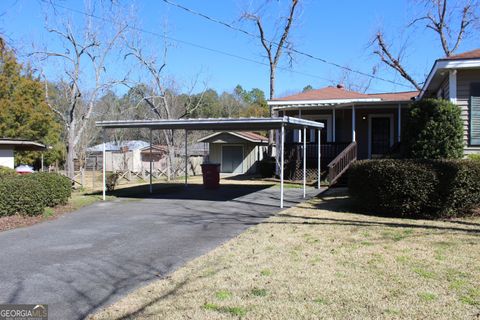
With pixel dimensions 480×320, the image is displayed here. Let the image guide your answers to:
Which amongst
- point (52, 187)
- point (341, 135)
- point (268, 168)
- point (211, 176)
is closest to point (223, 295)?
point (52, 187)

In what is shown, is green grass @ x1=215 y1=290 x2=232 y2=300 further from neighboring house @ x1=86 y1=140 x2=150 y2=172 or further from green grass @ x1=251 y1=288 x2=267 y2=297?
neighboring house @ x1=86 y1=140 x2=150 y2=172

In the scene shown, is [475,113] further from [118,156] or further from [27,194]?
[118,156]

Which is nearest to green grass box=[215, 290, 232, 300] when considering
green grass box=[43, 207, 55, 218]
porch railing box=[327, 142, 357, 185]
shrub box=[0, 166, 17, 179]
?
green grass box=[43, 207, 55, 218]

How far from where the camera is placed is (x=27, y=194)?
10.2 meters

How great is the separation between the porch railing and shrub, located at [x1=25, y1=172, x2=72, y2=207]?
29.8 feet

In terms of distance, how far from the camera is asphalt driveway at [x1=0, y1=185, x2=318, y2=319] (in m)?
4.95

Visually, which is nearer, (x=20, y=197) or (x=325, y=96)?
(x=20, y=197)

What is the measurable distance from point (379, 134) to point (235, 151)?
13859 millimetres

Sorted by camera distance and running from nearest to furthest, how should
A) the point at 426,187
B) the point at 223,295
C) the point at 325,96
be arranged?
the point at 223,295, the point at 426,187, the point at 325,96

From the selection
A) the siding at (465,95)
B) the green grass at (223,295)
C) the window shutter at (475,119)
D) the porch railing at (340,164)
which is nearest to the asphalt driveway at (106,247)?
the green grass at (223,295)

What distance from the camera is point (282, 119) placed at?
1173 centimetres

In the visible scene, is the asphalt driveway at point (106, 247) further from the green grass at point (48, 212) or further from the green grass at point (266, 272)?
the green grass at point (266, 272)

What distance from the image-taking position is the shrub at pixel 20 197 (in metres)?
9.80

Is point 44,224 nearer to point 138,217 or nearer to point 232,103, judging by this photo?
point 138,217
